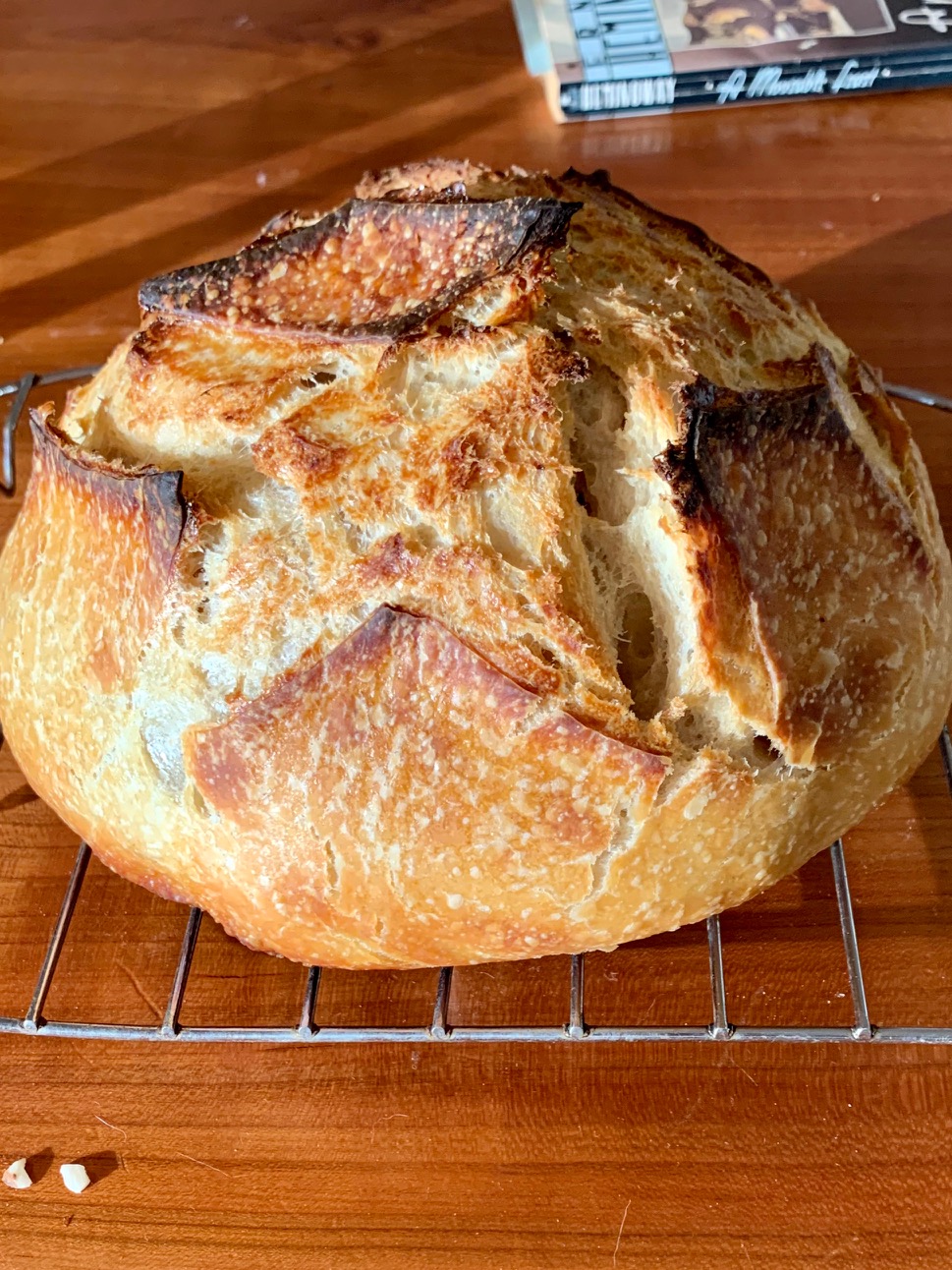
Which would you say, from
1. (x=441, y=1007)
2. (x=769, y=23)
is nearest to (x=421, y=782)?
(x=441, y=1007)

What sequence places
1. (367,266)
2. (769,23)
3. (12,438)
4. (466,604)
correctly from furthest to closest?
(769,23) < (12,438) < (367,266) < (466,604)

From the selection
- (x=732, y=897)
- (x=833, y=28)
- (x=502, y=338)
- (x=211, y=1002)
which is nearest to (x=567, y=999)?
(x=732, y=897)

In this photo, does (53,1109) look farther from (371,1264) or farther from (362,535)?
(362,535)

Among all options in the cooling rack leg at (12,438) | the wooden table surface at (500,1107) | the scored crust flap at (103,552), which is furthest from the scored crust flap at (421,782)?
the cooling rack leg at (12,438)

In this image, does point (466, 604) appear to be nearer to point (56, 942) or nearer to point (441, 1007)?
point (441, 1007)

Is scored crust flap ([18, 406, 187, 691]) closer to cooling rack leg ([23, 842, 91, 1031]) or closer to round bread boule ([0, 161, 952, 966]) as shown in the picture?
round bread boule ([0, 161, 952, 966])

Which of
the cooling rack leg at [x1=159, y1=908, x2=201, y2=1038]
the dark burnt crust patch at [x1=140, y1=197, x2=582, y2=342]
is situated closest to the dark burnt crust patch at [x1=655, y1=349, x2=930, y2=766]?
the dark burnt crust patch at [x1=140, y1=197, x2=582, y2=342]
